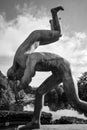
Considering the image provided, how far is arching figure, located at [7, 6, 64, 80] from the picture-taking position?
14.3 ft

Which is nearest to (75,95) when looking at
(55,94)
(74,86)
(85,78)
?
(74,86)

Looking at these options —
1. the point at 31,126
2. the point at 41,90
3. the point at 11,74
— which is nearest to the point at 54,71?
the point at 41,90

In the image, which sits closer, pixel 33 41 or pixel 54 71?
pixel 54 71

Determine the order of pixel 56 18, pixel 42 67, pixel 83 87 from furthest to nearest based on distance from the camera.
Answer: pixel 83 87 < pixel 56 18 < pixel 42 67

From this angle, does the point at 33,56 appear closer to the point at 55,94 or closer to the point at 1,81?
the point at 1,81

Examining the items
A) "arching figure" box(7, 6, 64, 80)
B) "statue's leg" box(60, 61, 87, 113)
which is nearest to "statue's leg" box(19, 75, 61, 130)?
"statue's leg" box(60, 61, 87, 113)

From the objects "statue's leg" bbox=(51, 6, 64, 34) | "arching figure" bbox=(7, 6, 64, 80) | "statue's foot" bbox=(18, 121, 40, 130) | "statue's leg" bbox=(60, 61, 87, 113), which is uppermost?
"statue's leg" bbox=(51, 6, 64, 34)

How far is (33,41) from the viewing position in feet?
14.4

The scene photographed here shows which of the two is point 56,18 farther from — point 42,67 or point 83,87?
point 83,87

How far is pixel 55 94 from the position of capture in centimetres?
3956

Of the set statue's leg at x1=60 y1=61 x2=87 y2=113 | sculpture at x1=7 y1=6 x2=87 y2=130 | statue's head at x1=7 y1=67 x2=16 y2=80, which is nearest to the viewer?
statue's leg at x1=60 y1=61 x2=87 y2=113

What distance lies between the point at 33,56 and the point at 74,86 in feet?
3.55

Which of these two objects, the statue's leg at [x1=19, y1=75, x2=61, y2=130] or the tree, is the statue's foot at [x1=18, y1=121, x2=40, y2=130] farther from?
the tree

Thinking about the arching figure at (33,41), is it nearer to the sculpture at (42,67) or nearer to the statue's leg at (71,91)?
the sculpture at (42,67)
